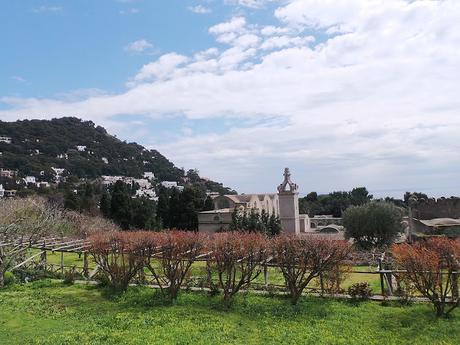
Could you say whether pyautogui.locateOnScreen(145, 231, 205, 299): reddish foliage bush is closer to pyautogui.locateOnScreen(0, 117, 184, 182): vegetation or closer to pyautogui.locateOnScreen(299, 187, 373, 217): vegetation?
pyautogui.locateOnScreen(299, 187, 373, 217): vegetation

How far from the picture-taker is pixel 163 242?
14281 millimetres

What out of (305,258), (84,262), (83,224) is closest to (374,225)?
(305,258)

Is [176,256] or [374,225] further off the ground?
[374,225]

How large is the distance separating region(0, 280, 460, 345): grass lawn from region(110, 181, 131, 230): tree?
2609 centimetres

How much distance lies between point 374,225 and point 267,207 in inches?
589

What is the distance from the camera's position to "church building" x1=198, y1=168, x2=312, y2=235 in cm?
2903

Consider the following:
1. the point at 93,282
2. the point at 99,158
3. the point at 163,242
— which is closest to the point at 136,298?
the point at 163,242

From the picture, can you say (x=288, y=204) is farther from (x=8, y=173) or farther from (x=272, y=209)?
(x=8, y=173)

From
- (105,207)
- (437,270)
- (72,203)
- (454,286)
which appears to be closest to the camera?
(437,270)

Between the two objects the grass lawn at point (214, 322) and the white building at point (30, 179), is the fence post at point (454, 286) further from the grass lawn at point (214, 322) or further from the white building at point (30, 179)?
the white building at point (30, 179)

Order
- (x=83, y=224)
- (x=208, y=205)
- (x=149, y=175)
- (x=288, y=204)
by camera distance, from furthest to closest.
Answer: (x=149, y=175), (x=208, y=205), (x=83, y=224), (x=288, y=204)

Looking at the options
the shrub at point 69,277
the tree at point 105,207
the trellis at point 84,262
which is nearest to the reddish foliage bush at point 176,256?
the trellis at point 84,262

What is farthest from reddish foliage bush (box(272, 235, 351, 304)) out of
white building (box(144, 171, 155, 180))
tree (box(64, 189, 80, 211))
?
white building (box(144, 171, 155, 180))

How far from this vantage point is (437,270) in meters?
10.9
